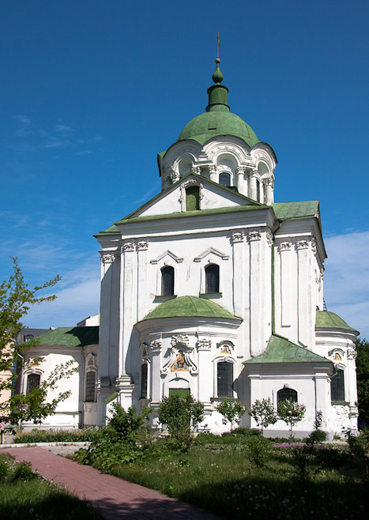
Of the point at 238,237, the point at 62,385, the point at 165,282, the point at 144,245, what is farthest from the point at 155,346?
the point at 62,385

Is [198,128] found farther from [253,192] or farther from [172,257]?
[172,257]

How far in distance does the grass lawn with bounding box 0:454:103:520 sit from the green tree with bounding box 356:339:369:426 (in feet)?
115

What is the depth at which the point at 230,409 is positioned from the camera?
87.0 feet

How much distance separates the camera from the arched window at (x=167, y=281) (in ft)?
109

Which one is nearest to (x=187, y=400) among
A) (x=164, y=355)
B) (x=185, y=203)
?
(x=164, y=355)

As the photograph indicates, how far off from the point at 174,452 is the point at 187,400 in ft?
24.3

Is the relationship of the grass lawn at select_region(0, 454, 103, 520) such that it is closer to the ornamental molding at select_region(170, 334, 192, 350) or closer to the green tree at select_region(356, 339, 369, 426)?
the ornamental molding at select_region(170, 334, 192, 350)

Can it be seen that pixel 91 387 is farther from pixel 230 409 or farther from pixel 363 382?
pixel 363 382

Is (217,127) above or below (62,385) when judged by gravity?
above

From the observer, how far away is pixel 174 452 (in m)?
17.9

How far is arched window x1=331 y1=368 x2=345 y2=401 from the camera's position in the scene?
1307 inches

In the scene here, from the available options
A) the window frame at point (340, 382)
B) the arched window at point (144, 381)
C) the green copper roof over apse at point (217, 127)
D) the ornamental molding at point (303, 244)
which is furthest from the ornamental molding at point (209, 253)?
the window frame at point (340, 382)

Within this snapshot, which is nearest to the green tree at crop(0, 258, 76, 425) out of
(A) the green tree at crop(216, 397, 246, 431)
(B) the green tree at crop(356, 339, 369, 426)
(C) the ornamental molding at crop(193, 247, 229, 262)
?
(A) the green tree at crop(216, 397, 246, 431)

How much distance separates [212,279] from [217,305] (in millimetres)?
1787
